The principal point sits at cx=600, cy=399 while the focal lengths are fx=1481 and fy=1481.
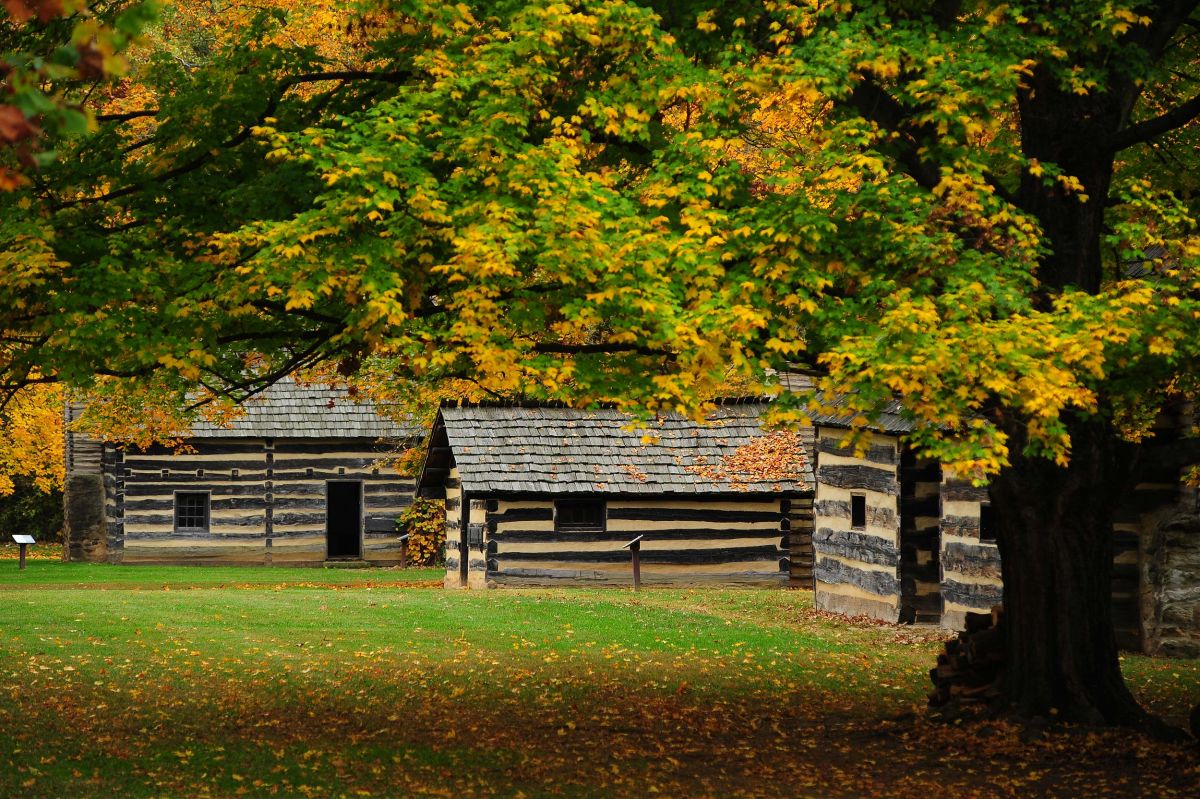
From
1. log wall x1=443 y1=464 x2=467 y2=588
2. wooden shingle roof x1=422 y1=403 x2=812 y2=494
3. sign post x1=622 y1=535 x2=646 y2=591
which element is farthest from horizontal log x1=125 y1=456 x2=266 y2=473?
sign post x1=622 y1=535 x2=646 y2=591

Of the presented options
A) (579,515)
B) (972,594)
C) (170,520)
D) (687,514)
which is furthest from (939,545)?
(170,520)

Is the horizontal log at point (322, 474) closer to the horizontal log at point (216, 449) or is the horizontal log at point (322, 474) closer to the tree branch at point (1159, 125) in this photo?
the horizontal log at point (216, 449)

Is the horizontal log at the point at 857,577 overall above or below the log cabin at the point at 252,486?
below

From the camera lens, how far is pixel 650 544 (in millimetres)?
27516

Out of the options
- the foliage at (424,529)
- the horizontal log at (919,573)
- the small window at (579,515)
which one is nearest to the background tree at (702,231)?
the horizontal log at (919,573)

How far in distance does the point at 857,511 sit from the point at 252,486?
16769 millimetres

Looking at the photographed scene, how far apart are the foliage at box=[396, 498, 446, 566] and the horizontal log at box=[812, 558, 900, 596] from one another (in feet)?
37.1

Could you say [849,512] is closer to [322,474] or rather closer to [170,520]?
[322,474]

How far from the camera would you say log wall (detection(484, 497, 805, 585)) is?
2698 cm

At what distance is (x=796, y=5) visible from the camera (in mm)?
11750

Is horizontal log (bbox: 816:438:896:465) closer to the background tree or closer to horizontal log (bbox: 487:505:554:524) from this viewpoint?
horizontal log (bbox: 487:505:554:524)

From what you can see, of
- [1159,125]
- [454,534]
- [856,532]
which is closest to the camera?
[1159,125]

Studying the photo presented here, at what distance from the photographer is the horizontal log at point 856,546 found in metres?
21.2

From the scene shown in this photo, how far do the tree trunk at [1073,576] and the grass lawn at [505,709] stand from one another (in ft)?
1.24
